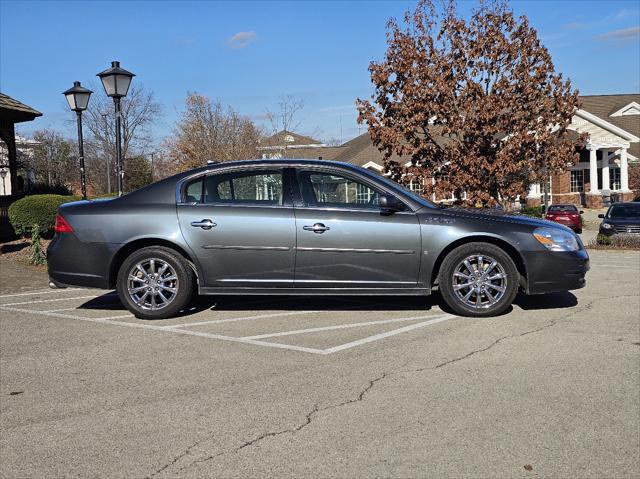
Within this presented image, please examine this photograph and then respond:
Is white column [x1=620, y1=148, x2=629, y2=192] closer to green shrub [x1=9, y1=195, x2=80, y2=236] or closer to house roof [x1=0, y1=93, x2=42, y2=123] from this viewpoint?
house roof [x1=0, y1=93, x2=42, y2=123]

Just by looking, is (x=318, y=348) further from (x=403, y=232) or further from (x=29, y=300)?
(x=29, y=300)

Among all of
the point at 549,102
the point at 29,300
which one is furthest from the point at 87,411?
the point at 549,102

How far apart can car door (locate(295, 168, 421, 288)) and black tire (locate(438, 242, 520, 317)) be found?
365 millimetres

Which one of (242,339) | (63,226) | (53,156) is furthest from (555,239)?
(53,156)

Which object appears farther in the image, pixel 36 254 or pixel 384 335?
pixel 36 254

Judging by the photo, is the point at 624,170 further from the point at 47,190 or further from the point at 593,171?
the point at 47,190

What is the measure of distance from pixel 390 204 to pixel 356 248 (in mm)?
580

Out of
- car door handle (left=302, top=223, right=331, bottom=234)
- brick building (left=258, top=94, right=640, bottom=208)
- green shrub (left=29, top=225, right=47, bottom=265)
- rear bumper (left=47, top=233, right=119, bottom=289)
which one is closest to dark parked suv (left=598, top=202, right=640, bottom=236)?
car door handle (left=302, top=223, right=331, bottom=234)

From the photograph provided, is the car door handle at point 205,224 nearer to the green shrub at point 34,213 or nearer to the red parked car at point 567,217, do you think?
the green shrub at point 34,213

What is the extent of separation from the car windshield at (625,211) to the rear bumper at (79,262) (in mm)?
17526

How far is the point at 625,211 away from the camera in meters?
20.8

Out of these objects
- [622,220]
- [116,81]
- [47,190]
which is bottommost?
[622,220]

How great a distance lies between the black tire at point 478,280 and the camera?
22.7ft

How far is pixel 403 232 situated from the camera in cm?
691
